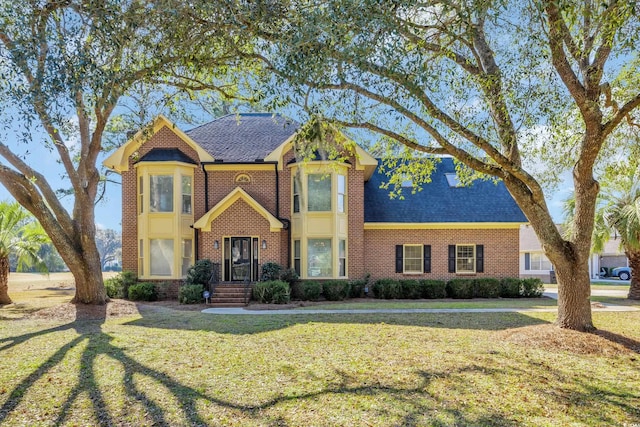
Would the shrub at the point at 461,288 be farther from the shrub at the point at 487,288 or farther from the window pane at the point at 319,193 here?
the window pane at the point at 319,193

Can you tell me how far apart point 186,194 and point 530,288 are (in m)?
15.1

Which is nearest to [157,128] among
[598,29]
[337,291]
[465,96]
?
[337,291]

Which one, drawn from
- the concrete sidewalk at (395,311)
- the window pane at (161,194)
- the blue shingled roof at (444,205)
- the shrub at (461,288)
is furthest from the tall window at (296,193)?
the shrub at (461,288)

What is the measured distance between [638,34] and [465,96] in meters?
3.40

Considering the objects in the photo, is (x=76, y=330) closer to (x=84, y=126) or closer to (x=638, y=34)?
(x=84, y=126)

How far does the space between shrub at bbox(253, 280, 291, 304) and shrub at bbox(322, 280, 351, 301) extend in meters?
1.92

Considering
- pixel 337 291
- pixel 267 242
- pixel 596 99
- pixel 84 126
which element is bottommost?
pixel 337 291

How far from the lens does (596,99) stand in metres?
8.79

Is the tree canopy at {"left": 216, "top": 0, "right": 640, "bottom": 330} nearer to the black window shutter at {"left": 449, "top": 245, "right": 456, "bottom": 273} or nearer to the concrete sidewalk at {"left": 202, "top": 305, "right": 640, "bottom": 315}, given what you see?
the concrete sidewalk at {"left": 202, "top": 305, "right": 640, "bottom": 315}

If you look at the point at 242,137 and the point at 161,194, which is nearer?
the point at 161,194

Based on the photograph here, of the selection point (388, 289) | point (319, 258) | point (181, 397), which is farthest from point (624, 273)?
point (181, 397)

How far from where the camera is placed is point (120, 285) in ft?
58.3

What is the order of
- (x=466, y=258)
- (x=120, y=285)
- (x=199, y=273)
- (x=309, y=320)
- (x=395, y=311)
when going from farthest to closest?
(x=466, y=258) < (x=120, y=285) < (x=199, y=273) < (x=395, y=311) < (x=309, y=320)

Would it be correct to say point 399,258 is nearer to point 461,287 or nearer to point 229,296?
point 461,287
